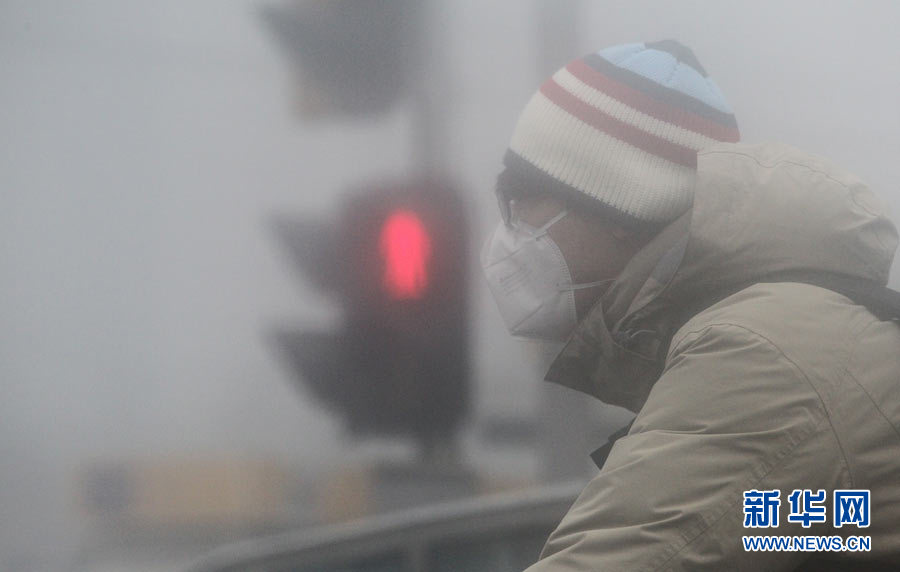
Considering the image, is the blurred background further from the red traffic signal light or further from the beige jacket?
the beige jacket

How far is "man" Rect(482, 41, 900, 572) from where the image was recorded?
102cm

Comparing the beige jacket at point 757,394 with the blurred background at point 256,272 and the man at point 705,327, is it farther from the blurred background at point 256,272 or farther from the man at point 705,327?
the blurred background at point 256,272

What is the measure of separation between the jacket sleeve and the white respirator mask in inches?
18.2

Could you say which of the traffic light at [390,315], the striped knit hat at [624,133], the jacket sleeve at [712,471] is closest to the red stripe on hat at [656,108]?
the striped knit hat at [624,133]

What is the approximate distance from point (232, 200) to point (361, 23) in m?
0.35

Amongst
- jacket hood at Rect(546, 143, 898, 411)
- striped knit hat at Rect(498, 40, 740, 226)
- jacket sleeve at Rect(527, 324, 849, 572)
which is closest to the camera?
jacket sleeve at Rect(527, 324, 849, 572)

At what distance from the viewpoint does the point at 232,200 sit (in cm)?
159

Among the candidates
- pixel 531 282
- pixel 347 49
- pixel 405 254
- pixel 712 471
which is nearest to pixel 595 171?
pixel 531 282

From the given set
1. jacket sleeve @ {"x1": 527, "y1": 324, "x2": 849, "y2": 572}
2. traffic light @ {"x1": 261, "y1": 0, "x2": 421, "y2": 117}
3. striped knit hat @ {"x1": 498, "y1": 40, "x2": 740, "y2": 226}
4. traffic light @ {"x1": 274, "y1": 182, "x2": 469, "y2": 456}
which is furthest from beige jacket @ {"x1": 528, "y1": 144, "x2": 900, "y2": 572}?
traffic light @ {"x1": 261, "y1": 0, "x2": 421, "y2": 117}

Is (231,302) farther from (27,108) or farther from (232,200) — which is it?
(27,108)

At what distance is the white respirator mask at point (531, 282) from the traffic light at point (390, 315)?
9cm

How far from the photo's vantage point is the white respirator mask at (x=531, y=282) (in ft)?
5.02

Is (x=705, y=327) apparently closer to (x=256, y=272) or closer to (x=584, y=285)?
(x=584, y=285)

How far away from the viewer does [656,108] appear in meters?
1.52
